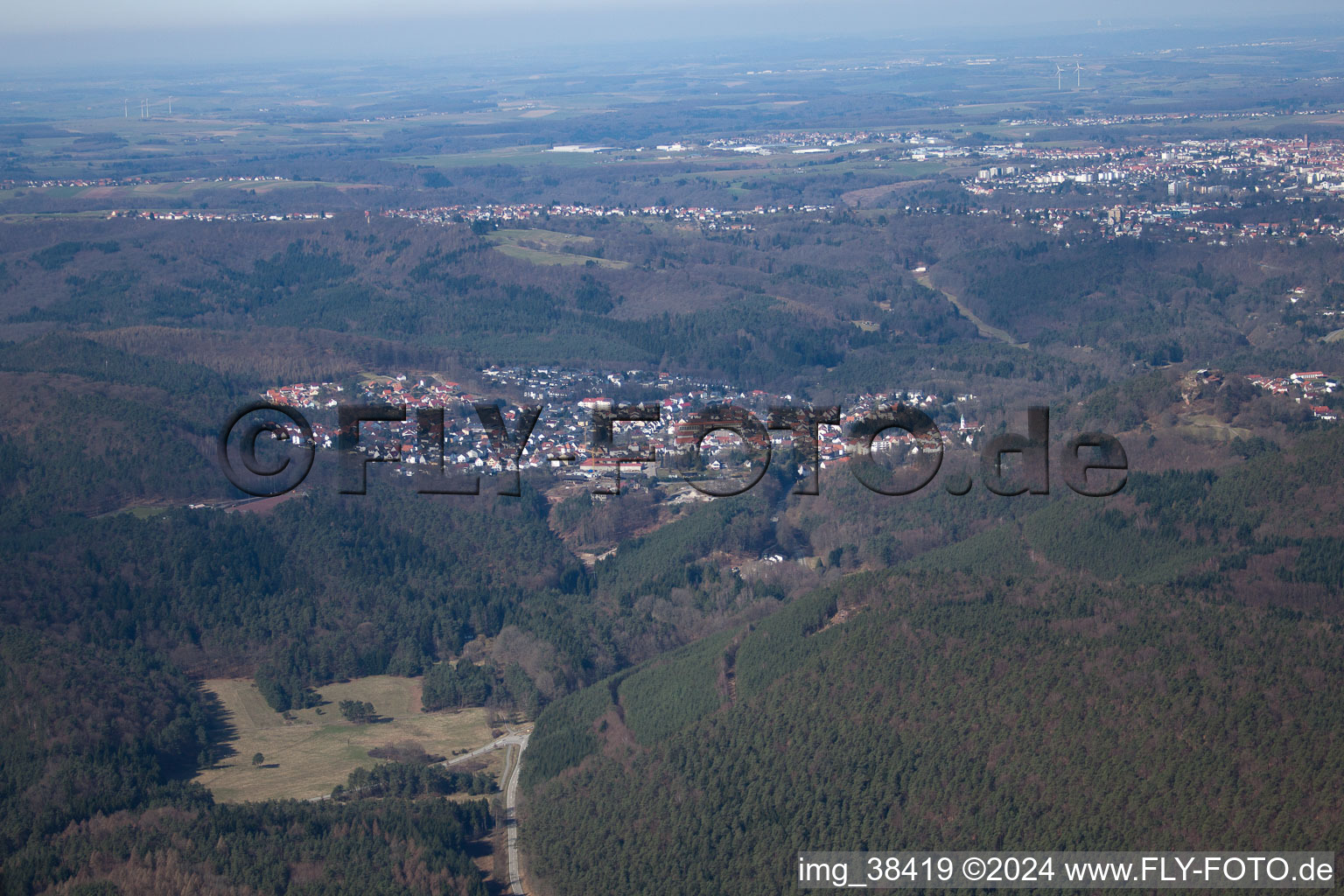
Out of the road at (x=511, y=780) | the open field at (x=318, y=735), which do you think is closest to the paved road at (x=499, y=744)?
the road at (x=511, y=780)

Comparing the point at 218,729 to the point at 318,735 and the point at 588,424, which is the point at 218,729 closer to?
the point at 318,735

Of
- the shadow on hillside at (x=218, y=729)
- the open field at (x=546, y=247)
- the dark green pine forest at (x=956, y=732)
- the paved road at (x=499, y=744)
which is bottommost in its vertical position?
the paved road at (x=499, y=744)

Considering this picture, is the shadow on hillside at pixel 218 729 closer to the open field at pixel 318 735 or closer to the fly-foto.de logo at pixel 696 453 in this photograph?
the open field at pixel 318 735

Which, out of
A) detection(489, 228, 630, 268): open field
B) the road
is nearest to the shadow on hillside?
the road

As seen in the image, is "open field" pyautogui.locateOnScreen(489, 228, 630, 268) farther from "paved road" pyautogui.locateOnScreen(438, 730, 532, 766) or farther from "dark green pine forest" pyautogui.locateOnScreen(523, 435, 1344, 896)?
"paved road" pyautogui.locateOnScreen(438, 730, 532, 766)

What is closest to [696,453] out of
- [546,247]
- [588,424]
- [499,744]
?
[588,424]

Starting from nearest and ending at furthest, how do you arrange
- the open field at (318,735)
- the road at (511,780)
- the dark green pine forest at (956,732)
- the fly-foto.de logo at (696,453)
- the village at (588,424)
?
the dark green pine forest at (956,732) < the road at (511,780) < the open field at (318,735) < the fly-foto.de logo at (696,453) < the village at (588,424)
